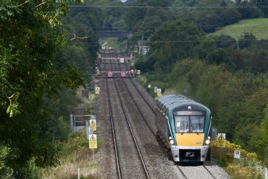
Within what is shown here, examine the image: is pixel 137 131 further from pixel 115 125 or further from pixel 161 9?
pixel 161 9

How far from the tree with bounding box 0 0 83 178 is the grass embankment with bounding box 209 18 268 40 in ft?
373

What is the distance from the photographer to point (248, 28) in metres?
138

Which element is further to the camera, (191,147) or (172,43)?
(172,43)

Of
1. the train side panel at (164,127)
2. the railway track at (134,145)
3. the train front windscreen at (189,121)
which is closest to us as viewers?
the railway track at (134,145)

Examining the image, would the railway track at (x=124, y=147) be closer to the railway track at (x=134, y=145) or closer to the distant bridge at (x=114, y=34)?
the railway track at (x=134, y=145)

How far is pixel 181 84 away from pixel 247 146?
19.5 m

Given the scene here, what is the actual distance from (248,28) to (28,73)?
13019 cm

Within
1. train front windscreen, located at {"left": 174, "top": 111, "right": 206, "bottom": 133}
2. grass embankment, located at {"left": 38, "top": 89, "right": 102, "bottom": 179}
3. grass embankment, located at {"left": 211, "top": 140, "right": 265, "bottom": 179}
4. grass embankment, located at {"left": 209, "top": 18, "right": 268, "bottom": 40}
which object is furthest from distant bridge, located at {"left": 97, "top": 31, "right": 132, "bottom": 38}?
train front windscreen, located at {"left": 174, "top": 111, "right": 206, "bottom": 133}

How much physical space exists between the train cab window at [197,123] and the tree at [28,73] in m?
12.1

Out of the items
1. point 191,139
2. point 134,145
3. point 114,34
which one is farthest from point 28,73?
point 114,34

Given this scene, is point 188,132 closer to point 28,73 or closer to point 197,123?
point 197,123

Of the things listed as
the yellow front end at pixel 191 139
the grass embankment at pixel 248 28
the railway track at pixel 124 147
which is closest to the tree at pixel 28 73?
the railway track at pixel 124 147

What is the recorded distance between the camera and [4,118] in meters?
12.4

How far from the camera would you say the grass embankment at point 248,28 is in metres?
129
